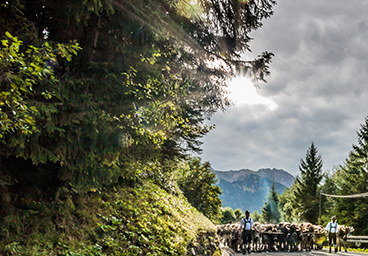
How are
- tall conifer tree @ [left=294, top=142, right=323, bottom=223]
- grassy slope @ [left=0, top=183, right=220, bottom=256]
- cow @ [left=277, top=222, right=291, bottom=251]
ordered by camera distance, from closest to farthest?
1. grassy slope @ [left=0, top=183, right=220, bottom=256]
2. cow @ [left=277, top=222, right=291, bottom=251]
3. tall conifer tree @ [left=294, top=142, right=323, bottom=223]

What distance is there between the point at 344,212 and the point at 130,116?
41.7 metres

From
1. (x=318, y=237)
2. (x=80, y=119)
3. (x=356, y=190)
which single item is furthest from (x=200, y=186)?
(x=80, y=119)

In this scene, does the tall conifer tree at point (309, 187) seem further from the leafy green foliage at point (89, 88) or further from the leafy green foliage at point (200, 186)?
the leafy green foliage at point (89, 88)

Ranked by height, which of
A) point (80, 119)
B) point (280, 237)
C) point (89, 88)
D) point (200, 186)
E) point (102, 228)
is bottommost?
point (280, 237)

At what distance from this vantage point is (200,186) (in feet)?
110

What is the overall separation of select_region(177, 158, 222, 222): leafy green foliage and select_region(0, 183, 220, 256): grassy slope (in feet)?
69.3

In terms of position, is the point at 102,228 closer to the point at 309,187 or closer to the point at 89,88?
the point at 89,88

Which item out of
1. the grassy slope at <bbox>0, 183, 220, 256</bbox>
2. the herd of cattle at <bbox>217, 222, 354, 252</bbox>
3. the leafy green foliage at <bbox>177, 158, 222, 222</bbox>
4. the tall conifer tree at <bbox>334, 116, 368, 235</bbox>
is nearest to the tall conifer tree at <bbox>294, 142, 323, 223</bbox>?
the tall conifer tree at <bbox>334, 116, 368, 235</bbox>

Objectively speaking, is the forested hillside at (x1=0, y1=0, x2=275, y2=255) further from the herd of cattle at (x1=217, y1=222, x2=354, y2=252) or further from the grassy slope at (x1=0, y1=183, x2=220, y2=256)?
the herd of cattle at (x1=217, y1=222, x2=354, y2=252)

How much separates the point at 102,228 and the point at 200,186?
87.0ft

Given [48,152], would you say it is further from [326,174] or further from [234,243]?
[326,174]

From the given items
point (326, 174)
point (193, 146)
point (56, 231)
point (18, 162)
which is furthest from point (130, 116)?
point (326, 174)

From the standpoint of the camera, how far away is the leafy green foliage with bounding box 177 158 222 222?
32.4 m

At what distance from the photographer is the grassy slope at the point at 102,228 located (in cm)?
596
